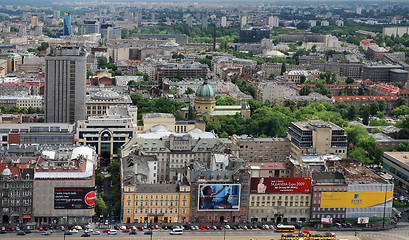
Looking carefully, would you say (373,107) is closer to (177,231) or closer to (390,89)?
(390,89)

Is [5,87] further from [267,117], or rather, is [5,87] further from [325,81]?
[325,81]

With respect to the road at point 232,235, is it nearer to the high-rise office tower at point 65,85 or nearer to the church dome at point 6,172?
the church dome at point 6,172

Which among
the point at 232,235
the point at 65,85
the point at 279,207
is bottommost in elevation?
the point at 232,235

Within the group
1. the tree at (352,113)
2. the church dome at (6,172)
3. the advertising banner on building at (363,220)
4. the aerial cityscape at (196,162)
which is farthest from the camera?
the tree at (352,113)

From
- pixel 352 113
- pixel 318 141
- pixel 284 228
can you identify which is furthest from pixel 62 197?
pixel 352 113

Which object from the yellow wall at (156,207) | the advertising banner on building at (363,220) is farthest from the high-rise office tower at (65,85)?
the advertising banner on building at (363,220)

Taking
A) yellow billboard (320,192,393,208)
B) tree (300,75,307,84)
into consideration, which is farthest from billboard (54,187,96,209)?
tree (300,75,307,84)
